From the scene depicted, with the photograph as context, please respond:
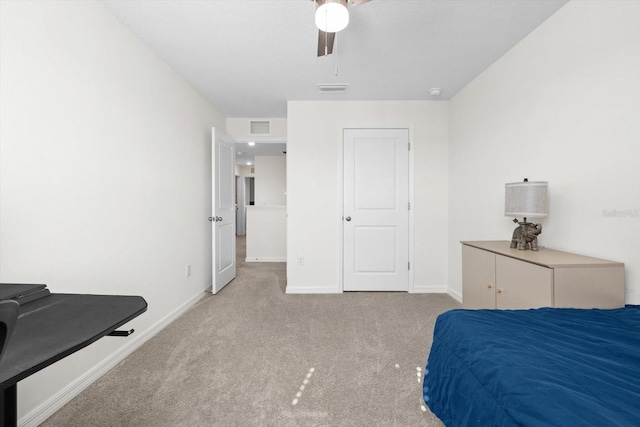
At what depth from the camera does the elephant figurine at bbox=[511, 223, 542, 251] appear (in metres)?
1.75

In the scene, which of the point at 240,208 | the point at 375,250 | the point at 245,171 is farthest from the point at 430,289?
the point at 245,171

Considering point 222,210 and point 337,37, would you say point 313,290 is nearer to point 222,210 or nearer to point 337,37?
point 222,210

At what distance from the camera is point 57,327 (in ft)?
2.65

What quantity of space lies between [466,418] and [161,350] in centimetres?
208

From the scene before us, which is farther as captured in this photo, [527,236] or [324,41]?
[527,236]

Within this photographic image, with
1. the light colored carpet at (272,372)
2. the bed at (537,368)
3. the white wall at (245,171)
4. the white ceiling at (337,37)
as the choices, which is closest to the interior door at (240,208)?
the white wall at (245,171)

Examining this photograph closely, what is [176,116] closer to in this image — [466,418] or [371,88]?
[371,88]

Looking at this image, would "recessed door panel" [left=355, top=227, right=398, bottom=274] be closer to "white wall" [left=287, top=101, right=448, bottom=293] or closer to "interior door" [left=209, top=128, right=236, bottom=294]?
"white wall" [left=287, top=101, right=448, bottom=293]

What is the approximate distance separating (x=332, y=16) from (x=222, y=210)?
2.74 metres

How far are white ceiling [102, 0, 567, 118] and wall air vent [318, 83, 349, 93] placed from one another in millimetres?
75

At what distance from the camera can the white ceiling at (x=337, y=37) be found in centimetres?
177

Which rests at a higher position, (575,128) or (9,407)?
(575,128)

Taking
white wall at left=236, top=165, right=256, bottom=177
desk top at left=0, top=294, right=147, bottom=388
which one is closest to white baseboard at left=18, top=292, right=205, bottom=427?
desk top at left=0, top=294, right=147, bottom=388

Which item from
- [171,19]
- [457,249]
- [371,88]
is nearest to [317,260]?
[457,249]
